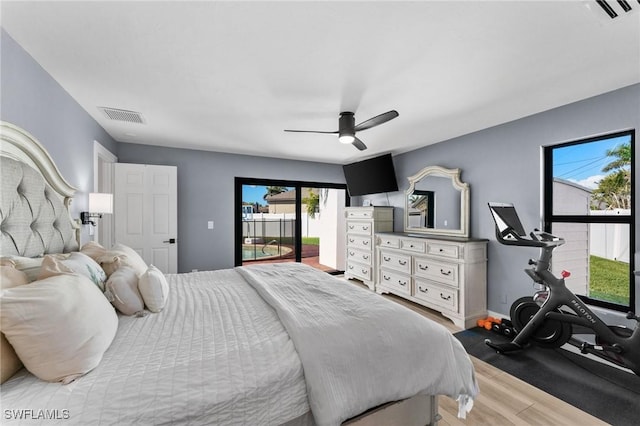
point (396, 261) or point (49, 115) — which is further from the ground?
point (49, 115)

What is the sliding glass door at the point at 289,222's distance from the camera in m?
5.03

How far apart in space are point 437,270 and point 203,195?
3813mm

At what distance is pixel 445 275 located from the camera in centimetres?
342

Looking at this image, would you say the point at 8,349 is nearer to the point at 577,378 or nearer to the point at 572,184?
the point at 577,378

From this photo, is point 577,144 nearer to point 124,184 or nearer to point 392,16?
point 392,16

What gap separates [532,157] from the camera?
9.90 ft

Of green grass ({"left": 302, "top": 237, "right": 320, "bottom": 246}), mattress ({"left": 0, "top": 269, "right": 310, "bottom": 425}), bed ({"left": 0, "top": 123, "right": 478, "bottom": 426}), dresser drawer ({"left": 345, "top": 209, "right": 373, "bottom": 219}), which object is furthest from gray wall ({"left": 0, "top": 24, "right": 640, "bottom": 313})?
mattress ({"left": 0, "top": 269, "right": 310, "bottom": 425})

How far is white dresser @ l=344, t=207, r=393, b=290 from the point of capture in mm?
4727

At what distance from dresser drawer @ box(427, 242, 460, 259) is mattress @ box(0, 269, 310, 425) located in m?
2.67

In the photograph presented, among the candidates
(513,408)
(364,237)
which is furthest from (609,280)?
(364,237)

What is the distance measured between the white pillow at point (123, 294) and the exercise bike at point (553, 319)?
2.98m

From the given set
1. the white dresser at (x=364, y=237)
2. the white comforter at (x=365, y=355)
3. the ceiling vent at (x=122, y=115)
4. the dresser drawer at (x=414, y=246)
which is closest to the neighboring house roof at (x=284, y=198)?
the white dresser at (x=364, y=237)

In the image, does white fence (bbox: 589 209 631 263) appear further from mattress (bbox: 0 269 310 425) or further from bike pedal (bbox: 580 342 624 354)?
mattress (bbox: 0 269 310 425)

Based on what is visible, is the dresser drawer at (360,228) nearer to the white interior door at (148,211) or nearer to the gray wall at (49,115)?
the white interior door at (148,211)
